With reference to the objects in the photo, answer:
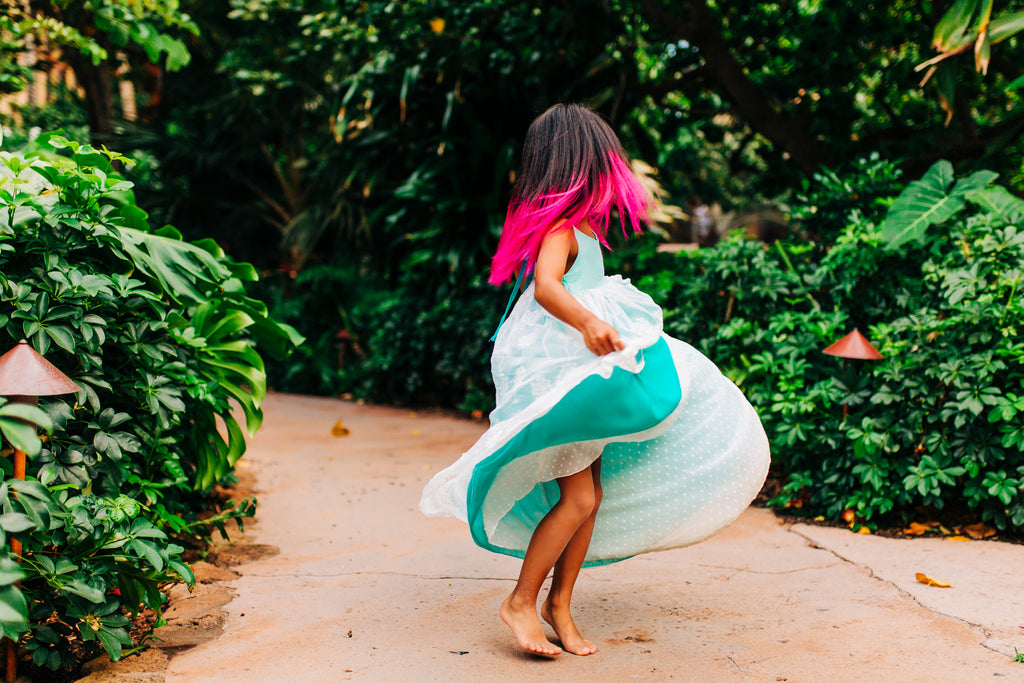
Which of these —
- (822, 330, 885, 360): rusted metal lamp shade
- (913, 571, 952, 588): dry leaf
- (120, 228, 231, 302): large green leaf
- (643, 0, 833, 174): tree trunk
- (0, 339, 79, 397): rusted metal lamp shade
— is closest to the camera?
(0, 339, 79, 397): rusted metal lamp shade

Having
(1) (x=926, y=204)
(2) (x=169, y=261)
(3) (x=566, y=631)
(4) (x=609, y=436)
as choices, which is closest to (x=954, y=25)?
(1) (x=926, y=204)

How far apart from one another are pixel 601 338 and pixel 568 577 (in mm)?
842

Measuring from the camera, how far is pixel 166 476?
3045 mm

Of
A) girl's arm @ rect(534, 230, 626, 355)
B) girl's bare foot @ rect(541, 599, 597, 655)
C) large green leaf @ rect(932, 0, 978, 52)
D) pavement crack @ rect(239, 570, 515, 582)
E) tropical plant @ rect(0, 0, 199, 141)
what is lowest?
pavement crack @ rect(239, 570, 515, 582)

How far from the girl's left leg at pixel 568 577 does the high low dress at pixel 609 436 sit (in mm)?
150

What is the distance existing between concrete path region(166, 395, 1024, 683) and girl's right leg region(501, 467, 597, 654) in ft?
0.38

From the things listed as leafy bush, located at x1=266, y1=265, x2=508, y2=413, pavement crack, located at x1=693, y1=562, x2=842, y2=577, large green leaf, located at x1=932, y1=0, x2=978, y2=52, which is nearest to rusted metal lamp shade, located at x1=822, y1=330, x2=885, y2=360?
pavement crack, located at x1=693, y1=562, x2=842, y2=577

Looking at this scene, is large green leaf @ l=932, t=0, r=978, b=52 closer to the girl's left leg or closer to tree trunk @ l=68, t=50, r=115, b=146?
the girl's left leg

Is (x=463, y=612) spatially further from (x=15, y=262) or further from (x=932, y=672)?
(x=15, y=262)

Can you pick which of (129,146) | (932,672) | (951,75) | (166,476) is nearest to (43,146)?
(166,476)

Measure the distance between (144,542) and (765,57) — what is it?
22.6 ft

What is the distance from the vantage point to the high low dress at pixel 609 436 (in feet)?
7.33

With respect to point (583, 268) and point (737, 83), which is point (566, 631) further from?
point (737, 83)

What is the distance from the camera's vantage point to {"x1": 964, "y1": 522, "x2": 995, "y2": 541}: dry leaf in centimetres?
353
